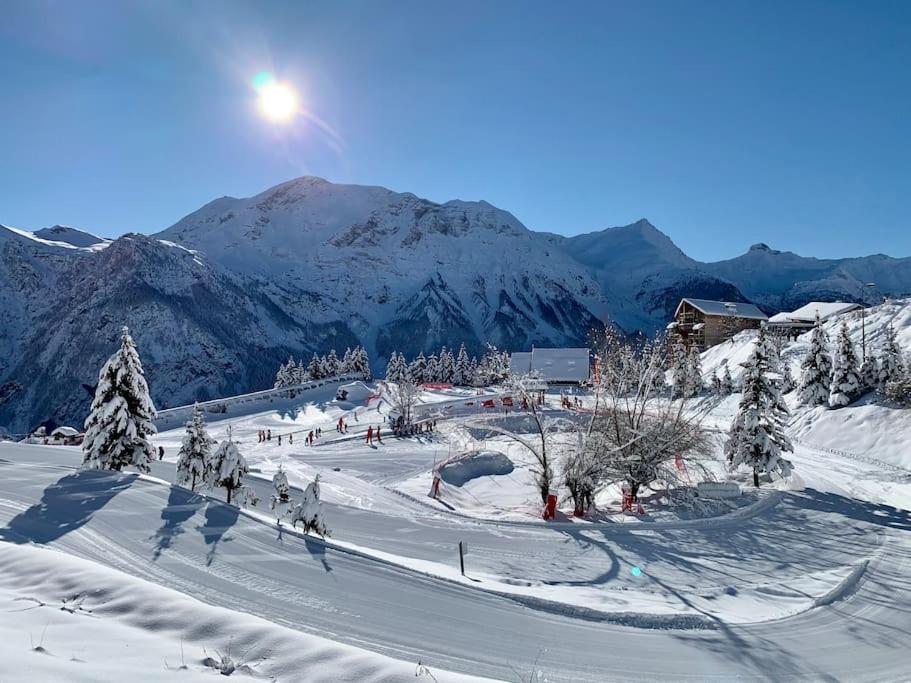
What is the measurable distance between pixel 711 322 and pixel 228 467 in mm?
79265

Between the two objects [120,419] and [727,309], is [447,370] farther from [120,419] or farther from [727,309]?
[120,419]

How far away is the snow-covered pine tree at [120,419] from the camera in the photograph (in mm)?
20516

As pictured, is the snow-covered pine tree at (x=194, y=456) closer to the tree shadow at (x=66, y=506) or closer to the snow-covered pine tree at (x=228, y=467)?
the snow-covered pine tree at (x=228, y=467)

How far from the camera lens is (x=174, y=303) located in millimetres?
168875

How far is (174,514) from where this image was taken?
13016 millimetres

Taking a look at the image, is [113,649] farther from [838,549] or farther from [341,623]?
[838,549]

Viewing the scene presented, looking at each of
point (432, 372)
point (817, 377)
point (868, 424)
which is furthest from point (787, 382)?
point (432, 372)

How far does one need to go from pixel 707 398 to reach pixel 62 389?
15784 centimetres

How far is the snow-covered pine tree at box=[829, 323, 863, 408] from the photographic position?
3525 cm

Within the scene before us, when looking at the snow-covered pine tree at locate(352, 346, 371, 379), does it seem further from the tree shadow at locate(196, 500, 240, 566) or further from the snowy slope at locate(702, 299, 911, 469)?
the tree shadow at locate(196, 500, 240, 566)

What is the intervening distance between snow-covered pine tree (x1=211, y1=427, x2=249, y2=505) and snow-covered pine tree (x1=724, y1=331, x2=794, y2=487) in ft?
68.4

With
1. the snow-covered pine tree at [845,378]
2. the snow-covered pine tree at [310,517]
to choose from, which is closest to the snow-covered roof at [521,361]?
the snow-covered pine tree at [845,378]

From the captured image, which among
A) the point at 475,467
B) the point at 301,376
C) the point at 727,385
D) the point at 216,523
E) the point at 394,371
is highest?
the point at 394,371

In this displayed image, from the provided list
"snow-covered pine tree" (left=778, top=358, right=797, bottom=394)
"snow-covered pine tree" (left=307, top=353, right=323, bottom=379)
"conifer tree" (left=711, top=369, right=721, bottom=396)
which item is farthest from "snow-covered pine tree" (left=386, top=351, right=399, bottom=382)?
"snow-covered pine tree" (left=778, top=358, right=797, bottom=394)
